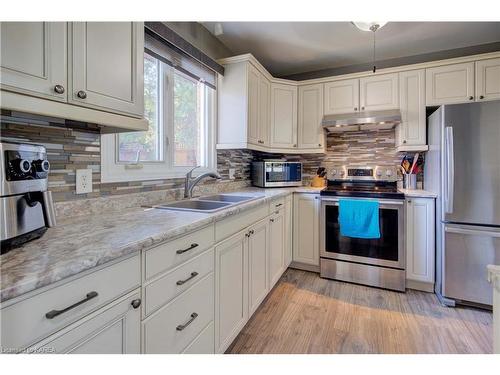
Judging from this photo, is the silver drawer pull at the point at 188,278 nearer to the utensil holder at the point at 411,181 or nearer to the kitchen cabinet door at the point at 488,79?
the utensil holder at the point at 411,181

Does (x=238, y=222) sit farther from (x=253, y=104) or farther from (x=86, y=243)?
(x=253, y=104)

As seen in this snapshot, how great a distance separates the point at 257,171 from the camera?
9.77ft

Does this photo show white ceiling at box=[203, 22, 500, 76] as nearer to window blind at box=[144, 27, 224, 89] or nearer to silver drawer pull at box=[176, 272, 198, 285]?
window blind at box=[144, 27, 224, 89]

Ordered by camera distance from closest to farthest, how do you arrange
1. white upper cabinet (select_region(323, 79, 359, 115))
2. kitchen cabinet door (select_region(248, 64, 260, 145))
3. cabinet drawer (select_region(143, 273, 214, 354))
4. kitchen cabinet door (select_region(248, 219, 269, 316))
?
cabinet drawer (select_region(143, 273, 214, 354))
kitchen cabinet door (select_region(248, 219, 269, 316))
kitchen cabinet door (select_region(248, 64, 260, 145))
white upper cabinet (select_region(323, 79, 359, 115))

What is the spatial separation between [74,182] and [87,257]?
2.35 ft

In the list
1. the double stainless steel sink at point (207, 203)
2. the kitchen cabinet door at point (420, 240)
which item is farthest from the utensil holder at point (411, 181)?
the double stainless steel sink at point (207, 203)

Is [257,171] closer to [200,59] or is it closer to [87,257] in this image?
[200,59]

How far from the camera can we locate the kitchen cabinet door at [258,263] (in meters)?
1.80

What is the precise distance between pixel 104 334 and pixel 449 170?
2.51 meters

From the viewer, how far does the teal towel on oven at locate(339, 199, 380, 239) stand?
2.38 metres

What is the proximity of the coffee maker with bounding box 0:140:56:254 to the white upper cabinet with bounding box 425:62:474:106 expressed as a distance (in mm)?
3134

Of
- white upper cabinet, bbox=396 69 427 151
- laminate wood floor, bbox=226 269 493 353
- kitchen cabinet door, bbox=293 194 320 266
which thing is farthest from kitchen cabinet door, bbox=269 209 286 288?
white upper cabinet, bbox=396 69 427 151

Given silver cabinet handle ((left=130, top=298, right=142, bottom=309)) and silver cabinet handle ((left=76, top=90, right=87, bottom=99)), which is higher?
silver cabinet handle ((left=76, top=90, right=87, bottom=99))
